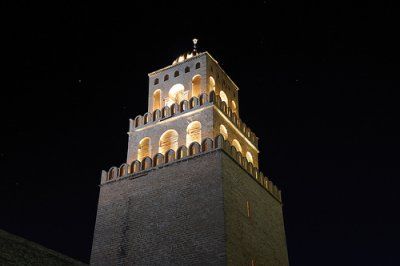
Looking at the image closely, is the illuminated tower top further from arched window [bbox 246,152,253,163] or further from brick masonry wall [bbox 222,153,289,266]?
brick masonry wall [bbox 222,153,289,266]

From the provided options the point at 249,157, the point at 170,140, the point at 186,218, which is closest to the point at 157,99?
the point at 170,140

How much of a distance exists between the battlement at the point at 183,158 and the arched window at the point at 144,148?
4.54 ft

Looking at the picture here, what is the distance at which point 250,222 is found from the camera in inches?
878

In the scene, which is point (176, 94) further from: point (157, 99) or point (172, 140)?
point (172, 140)

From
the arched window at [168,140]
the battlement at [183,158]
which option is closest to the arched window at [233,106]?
the battlement at [183,158]

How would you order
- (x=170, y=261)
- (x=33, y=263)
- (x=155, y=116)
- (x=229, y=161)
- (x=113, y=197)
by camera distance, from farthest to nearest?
(x=155, y=116), (x=113, y=197), (x=229, y=161), (x=170, y=261), (x=33, y=263)

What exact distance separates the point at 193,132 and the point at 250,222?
5.27m

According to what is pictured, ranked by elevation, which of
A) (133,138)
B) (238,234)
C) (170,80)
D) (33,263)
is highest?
(170,80)

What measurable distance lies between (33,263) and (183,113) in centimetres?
1020

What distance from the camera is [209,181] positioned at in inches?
832

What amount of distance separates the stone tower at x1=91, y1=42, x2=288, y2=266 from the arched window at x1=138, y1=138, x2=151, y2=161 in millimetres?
54

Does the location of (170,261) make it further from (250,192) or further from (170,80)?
(170,80)

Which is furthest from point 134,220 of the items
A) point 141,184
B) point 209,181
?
point 209,181

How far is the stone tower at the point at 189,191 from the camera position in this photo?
800 inches
